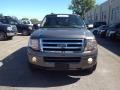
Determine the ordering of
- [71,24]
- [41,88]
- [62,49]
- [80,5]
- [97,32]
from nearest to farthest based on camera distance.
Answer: [41,88], [62,49], [71,24], [97,32], [80,5]

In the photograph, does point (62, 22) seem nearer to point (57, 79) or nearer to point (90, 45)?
point (90, 45)

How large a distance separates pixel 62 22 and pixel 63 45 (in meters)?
2.15

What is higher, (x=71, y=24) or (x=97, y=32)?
(x=71, y=24)

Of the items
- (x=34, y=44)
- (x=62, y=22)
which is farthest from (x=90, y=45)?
(x=62, y=22)

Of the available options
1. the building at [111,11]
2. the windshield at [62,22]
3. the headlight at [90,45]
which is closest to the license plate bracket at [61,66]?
the headlight at [90,45]

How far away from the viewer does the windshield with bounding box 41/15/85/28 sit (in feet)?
30.5

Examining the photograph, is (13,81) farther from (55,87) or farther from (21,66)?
(21,66)

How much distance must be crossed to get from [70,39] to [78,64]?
0.68 meters

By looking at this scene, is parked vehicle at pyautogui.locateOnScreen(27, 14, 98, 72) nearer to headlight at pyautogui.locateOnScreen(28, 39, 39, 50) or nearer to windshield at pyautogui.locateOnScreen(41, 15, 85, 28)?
headlight at pyautogui.locateOnScreen(28, 39, 39, 50)

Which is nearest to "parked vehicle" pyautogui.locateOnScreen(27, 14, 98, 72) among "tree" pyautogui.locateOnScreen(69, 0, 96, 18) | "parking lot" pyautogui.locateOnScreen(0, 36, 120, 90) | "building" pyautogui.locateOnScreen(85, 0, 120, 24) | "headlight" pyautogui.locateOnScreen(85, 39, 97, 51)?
"headlight" pyautogui.locateOnScreen(85, 39, 97, 51)

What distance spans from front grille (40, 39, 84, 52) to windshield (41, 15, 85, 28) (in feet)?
5.65

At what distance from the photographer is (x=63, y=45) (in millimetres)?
7457

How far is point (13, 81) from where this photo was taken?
7504 mm

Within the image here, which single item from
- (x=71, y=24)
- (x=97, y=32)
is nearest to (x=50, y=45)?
(x=71, y=24)
